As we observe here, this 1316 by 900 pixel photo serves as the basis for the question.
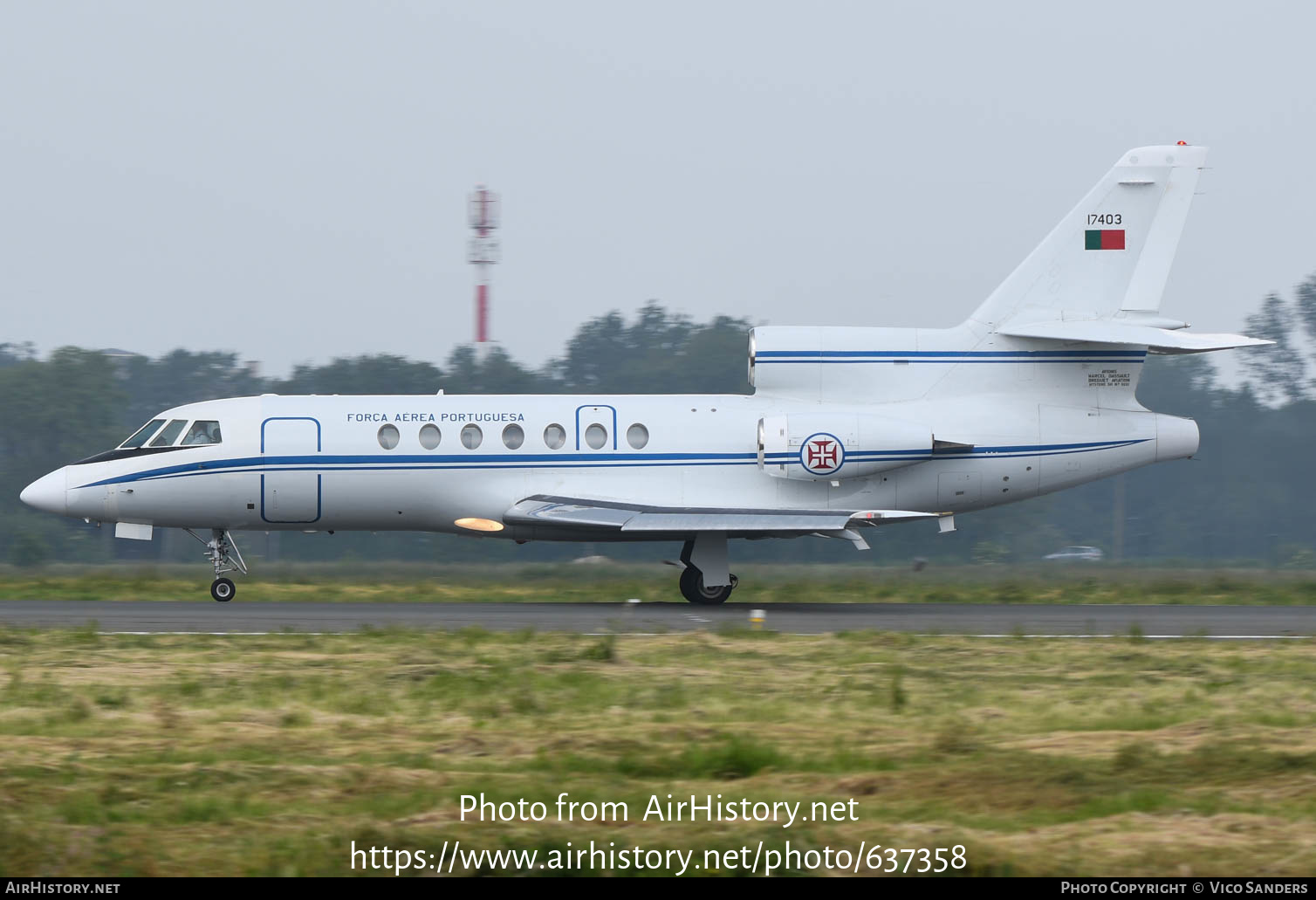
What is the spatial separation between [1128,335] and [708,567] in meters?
7.54

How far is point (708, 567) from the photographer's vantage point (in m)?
22.6

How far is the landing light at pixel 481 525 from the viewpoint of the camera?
74.0 ft

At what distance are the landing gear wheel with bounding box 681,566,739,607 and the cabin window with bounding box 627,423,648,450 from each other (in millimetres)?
2098

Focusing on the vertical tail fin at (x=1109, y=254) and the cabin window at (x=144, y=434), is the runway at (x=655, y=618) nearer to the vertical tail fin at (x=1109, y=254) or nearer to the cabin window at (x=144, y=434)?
the cabin window at (x=144, y=434)

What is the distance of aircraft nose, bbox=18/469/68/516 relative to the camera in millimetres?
22453

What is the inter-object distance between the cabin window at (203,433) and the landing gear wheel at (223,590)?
7.33ft

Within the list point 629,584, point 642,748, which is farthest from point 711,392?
point 642,748

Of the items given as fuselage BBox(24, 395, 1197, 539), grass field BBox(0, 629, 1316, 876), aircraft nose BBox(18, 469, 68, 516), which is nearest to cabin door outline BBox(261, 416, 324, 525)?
fuselage BBox(24, 395, 1197, 539)

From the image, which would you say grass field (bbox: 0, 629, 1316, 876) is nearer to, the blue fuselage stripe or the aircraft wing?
the aircraft wing

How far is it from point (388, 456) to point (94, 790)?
14134 millimetres

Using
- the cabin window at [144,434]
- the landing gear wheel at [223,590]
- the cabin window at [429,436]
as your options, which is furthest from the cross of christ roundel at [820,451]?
the cabin window at [144,434]

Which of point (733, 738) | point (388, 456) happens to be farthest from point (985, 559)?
point (733, 738)

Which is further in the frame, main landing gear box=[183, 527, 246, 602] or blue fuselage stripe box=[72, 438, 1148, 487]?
main landing gear box=[183, 527, 246, 602]

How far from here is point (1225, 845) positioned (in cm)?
743
